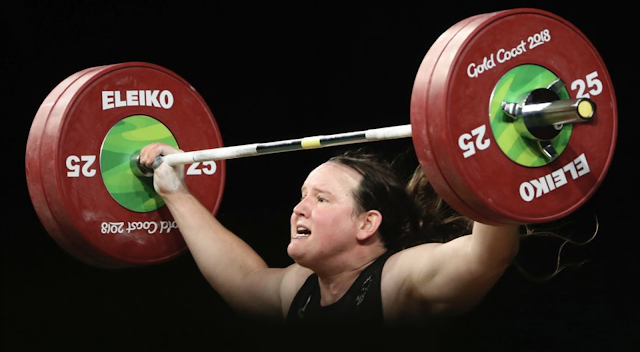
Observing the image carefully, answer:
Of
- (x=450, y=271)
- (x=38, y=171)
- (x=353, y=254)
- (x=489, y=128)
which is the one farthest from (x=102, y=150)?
(x=489, y=128)

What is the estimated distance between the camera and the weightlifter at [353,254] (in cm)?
231

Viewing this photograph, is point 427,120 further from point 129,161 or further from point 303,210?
point 129,161

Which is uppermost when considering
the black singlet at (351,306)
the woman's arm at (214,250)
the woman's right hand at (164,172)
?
the woman's right hand at (164,172)

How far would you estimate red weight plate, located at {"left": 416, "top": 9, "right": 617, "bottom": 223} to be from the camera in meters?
2.03

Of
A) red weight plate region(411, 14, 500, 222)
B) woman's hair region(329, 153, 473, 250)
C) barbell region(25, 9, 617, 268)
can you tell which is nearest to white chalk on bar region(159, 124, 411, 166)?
barbell region(25, 9, 617, 268)

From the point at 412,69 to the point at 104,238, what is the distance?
1.20 meters

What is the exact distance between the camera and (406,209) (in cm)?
276

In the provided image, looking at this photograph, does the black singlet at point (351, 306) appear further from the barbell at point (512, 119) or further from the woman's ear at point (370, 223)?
the barbell at point (512, 119)

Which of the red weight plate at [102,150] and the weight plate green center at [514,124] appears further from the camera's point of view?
the red weight plate at [102,150]

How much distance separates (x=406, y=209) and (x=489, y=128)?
0.72 metres

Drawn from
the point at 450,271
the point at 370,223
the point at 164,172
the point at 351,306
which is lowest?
the point at 351,306

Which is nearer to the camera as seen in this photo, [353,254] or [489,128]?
[489,128]

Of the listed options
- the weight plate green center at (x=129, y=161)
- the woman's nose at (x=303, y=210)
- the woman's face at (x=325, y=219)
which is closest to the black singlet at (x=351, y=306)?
the woman's face at (x=325, y=219)

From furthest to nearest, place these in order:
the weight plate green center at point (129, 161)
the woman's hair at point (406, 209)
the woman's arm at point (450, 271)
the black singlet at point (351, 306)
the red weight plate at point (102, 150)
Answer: the weight plate green center at point (129, 161), the red weight plate at point (102, 150), the woman's hair at point (406, 209), the black singlet at point (351, 306), the woman's arm at point (450, 271)
